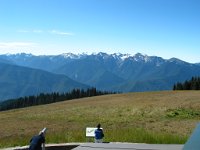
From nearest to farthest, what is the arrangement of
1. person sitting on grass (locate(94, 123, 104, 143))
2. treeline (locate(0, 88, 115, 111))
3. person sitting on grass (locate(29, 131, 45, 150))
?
person sitting on grass (locate(29, 131, 45, 150)), person sitting on grass (locate(94, 123, 104, 143)), treeline (locate(0, 88, 115, 111))

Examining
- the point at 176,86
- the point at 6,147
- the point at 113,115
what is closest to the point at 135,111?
the point at 113,115

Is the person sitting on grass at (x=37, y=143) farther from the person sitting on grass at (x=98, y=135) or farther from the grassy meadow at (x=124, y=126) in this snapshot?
the person sitting on grass at (x=98, y=135)

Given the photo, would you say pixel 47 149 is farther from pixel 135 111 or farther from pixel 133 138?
pixel 135 111

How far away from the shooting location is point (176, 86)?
128750 mm

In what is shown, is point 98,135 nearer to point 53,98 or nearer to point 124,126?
point 124,126

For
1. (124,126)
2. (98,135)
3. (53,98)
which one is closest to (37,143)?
(98,135)

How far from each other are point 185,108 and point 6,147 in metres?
37.7

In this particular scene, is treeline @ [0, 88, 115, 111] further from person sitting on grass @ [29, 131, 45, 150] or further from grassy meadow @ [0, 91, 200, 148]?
person sitting on grass @ [29, 131, 45, 150]

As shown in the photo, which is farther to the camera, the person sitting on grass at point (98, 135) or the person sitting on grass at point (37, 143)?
the person sitting on grass at point (98, 135)

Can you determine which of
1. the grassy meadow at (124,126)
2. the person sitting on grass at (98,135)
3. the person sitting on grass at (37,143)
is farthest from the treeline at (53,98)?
the person sitting on grass at (37,143)

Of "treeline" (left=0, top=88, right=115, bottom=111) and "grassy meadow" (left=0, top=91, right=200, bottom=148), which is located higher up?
"treeline" (left=0, top=88, right=115, bottom=111)

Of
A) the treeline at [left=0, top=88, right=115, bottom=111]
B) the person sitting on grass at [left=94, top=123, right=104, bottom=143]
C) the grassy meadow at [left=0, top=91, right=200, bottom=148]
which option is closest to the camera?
the person sitting on grass at [left=94, top=123, right=104, bottom=143]

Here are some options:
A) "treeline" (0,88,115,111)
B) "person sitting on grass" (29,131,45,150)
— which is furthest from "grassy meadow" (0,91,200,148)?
"treeline" (0,88,115,111)

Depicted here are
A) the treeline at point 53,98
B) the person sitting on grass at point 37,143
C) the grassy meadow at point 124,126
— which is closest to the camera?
the person sitting on grass at point 37,143
